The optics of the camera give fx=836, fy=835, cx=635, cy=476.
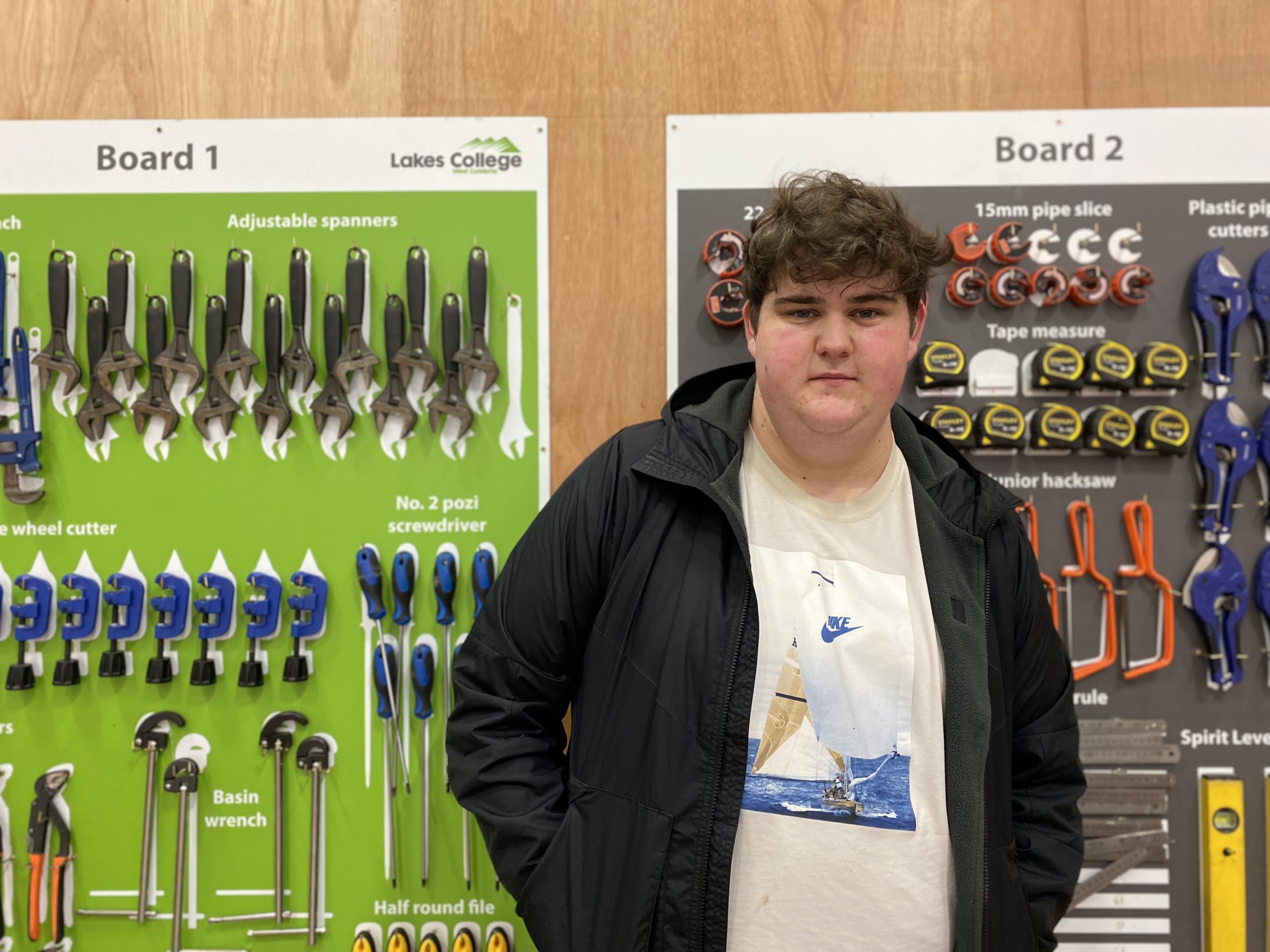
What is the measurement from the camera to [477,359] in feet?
7.20

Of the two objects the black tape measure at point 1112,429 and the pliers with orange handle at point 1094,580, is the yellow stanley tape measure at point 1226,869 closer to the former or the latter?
the pliers with orange handle at point 1094,580

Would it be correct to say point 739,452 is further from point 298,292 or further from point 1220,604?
Result: point 1220,604

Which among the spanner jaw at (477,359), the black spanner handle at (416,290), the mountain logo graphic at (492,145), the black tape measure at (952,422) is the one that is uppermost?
the mountain logo graphic at (492,145)

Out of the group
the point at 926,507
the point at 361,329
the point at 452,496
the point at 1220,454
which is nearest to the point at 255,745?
the point at 452,496

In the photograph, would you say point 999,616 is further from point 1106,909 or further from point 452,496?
point 452,496

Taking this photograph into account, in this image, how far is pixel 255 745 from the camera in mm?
2262

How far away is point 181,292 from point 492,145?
3.01 feet

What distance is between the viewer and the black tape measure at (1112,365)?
7.14 feet

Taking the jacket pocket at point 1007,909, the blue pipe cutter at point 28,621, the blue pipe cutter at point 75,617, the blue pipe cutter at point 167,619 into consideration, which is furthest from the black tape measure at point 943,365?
the blue pipe cutter at point 28,621

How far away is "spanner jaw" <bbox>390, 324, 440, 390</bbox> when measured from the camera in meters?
2.19

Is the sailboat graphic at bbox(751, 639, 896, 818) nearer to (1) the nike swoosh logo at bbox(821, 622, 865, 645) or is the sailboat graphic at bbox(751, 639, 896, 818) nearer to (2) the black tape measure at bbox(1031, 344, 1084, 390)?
(1) the nike swoosh logo at bbox(821, 622, 865, 645)

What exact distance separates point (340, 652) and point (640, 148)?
1.59m

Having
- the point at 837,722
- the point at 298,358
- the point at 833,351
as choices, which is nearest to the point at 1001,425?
the point at 833,351

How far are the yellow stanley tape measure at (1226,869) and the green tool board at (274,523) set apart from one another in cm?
184
